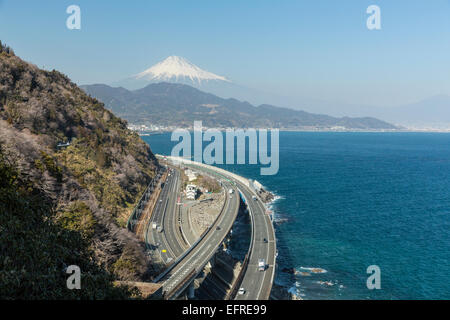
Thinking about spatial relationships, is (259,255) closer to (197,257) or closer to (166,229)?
(197,257)

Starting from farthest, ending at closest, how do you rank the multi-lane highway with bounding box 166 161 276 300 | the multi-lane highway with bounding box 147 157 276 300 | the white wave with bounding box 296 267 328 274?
the white wave with bounding box 296 267 328 274 → the multi-lane highway with bounding box 147 157 276 300 → the multi-lane highway with bounding box 166 161 276 300

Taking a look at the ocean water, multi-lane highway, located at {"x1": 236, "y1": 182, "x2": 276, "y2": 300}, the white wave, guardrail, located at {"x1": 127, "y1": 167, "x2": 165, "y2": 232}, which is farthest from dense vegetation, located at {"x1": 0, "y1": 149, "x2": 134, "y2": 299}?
the white wave

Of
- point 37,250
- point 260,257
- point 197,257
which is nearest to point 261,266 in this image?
point 260,257

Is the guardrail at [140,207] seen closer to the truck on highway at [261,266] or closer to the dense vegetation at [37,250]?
the dense vegetation at [37,250]

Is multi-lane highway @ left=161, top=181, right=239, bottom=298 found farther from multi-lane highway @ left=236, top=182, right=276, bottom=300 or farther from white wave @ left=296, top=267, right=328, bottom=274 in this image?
white wave @ left=296, top=267, right=328, bottom=274

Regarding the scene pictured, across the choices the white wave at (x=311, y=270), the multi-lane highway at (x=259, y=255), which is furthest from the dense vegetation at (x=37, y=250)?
the white wave at (x=311, y=270)
